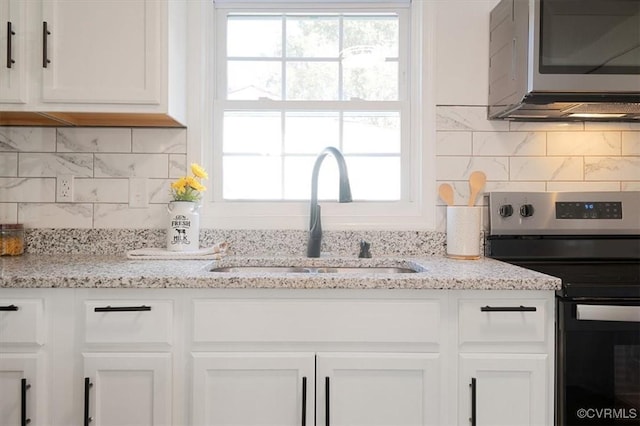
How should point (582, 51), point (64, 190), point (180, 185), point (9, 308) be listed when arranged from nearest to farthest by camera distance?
1. point (9, 308)
2. point (582, 51)
3. point (180, 185)
4. point (64, 190)

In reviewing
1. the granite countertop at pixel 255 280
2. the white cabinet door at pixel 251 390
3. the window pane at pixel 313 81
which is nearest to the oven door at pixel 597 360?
the granite countertop at pixel 255 280

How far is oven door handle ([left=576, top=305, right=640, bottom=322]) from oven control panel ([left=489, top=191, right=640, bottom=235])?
541 mm

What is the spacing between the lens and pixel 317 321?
50.7 inches

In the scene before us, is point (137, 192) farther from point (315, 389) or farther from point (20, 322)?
point (315, 389)

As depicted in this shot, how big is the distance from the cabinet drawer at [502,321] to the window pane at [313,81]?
1.15 metres

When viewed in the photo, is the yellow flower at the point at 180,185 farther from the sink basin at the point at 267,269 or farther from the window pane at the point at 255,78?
the window pane at the point at 255,78

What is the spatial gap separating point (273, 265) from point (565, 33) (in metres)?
1.38

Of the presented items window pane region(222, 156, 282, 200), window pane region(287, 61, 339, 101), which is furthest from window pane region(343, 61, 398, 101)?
window pane region(222, 156, 282, 200)

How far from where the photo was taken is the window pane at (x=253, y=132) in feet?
6.52

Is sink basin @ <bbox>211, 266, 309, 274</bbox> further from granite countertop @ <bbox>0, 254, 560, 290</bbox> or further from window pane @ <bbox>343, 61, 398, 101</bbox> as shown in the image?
window pane @ <bbox>343, 61, 398, 101</bbox>

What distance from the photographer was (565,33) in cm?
147

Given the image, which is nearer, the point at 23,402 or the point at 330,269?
the point at 23,402

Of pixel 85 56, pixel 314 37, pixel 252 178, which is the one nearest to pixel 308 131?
pixel 252 178

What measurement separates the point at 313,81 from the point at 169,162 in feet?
2.46
